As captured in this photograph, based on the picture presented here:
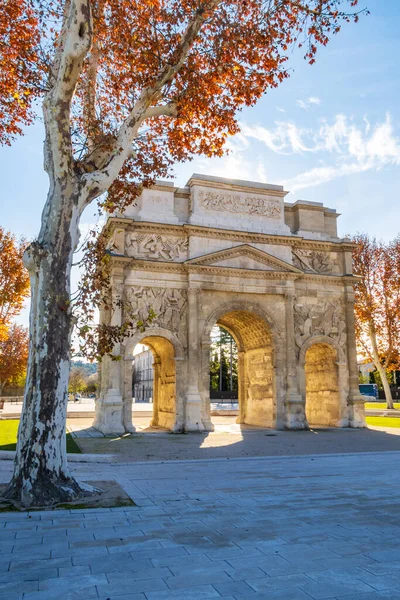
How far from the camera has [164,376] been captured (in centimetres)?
2436

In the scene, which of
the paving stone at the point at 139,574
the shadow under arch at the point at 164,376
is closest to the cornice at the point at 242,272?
Answer: the shadow under arch at the point at 164,376

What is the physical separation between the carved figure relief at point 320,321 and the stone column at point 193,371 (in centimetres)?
527

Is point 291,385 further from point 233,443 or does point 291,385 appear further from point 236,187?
point 236,187

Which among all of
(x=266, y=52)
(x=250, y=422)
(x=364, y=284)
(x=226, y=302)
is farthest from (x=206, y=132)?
(x=364, y=284)

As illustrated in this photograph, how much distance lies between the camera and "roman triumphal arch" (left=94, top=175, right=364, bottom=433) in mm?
21578

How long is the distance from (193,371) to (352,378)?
8373 millimetres

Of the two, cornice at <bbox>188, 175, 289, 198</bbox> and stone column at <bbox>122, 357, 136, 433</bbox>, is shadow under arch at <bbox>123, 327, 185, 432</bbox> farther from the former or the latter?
cornice at <bbox>188, 175, 289, 198</bbox>

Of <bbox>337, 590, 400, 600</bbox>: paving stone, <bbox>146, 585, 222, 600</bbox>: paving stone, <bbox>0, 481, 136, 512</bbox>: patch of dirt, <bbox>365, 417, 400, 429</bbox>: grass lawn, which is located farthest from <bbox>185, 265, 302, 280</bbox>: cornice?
<bbox>337, 590, 400, 600</bbox>: paving stone

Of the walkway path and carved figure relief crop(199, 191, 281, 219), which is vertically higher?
carved figure relief crop(199, 191, 281, 219)

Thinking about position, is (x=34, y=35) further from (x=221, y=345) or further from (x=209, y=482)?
(x=221, y=345)

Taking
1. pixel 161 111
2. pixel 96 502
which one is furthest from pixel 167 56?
pixel 96 502

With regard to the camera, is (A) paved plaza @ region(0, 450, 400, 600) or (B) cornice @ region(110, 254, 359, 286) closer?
(A) paved plaza @ region(0, 450, 400, 600)

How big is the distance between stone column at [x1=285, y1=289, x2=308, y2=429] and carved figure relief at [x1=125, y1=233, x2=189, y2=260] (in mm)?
5590

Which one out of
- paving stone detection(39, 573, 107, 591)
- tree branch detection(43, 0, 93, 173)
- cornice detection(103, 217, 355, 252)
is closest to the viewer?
paving stone detection(39, 573, 107, 591)
